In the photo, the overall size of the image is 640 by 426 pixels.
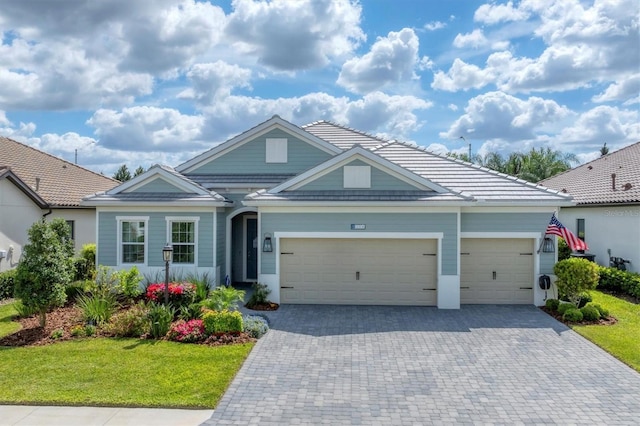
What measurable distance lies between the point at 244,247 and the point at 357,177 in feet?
19.1

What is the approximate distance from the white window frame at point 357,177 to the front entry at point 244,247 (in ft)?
15.4

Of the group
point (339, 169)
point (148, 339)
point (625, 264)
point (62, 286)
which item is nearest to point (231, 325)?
point (148, 339)

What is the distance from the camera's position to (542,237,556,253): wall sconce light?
13.9 metres

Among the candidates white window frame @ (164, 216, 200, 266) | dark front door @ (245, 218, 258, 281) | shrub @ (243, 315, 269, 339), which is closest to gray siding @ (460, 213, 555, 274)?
shrub @ (243, 315, 269, 339)

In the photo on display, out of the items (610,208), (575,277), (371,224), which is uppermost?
(610,208)

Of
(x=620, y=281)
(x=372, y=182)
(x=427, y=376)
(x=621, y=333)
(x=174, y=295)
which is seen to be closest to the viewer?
(x=427, y=376)

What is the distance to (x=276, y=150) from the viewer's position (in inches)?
680

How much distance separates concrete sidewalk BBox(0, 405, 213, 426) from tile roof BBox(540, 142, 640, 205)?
16.6m

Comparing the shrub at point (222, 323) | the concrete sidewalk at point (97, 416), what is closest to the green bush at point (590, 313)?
the shrub at point (222, 323)

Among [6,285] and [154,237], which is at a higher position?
[154,237]

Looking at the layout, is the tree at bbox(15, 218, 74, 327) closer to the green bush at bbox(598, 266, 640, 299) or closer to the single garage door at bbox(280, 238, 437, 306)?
the single garage door at bbox(280, 238, 437, 306)

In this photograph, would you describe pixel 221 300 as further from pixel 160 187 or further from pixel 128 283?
pixel 160 187

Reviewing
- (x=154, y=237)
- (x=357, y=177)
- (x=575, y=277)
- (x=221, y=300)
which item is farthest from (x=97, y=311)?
(x=575, y=277)

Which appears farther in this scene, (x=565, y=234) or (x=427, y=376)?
(x=565, y=234)
